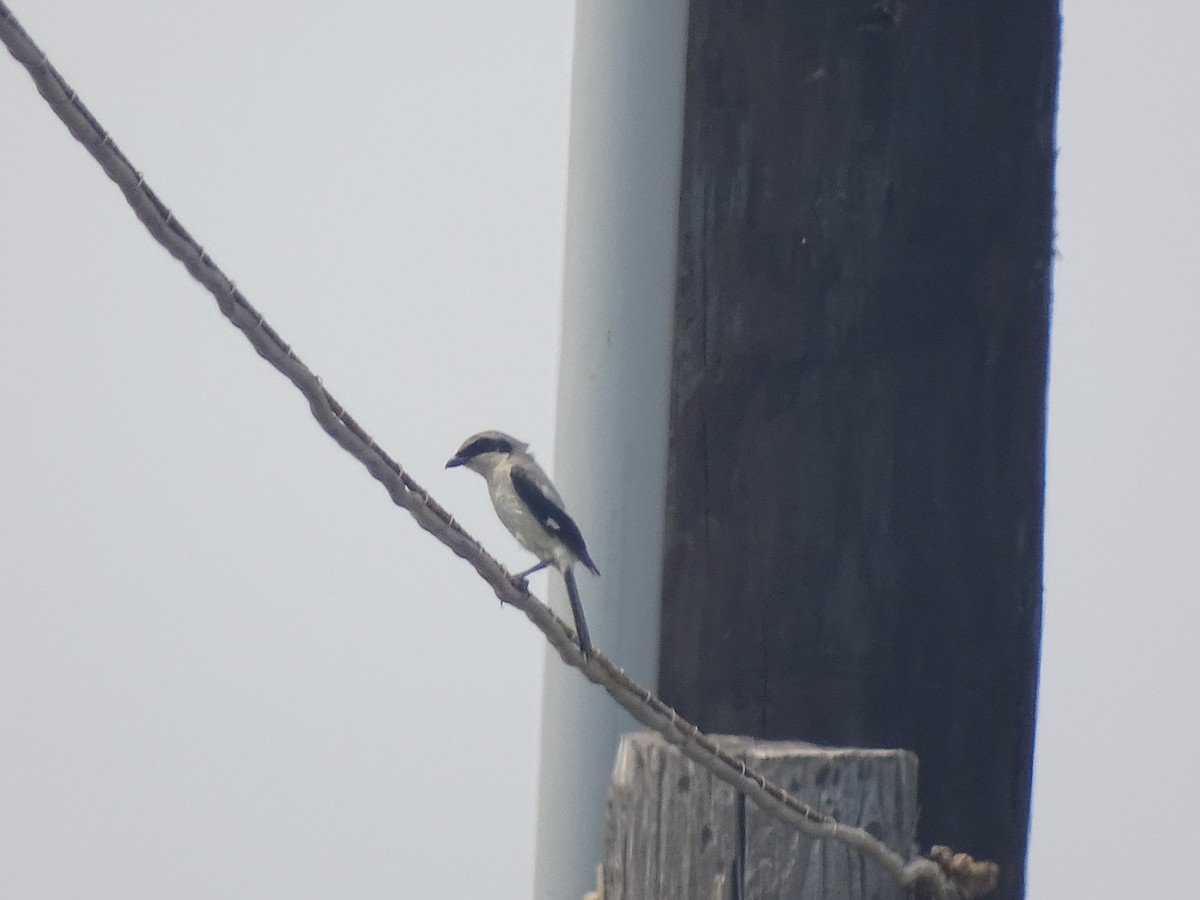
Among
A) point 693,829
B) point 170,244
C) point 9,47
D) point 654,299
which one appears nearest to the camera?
point 9,47

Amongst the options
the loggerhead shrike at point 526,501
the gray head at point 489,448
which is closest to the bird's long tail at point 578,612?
the loggerhead shrike at point 526,501

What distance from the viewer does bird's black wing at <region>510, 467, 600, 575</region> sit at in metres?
3.04

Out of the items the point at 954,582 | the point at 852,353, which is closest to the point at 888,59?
the point at 852,353

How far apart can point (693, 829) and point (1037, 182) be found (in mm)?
1178

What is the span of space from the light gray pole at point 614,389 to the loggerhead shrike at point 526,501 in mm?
204

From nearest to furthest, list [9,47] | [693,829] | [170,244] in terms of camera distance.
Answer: [9,47]
[170,244]
[693,829]

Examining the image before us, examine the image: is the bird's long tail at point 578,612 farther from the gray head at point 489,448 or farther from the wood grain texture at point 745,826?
the gray head at point 489,448

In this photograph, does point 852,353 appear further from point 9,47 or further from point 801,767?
point 9,47

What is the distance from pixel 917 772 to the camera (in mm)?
2617

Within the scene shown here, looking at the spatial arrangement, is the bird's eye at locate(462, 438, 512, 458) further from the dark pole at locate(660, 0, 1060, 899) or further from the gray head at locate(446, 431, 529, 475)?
the dark pole at locate(660, 0, 1060, 899)

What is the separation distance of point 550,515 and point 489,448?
0.98 m

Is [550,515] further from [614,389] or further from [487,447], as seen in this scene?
[614,389]

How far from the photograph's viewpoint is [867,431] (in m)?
2.71

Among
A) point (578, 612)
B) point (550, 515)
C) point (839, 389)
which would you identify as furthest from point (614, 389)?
Result: point (550, 515)
